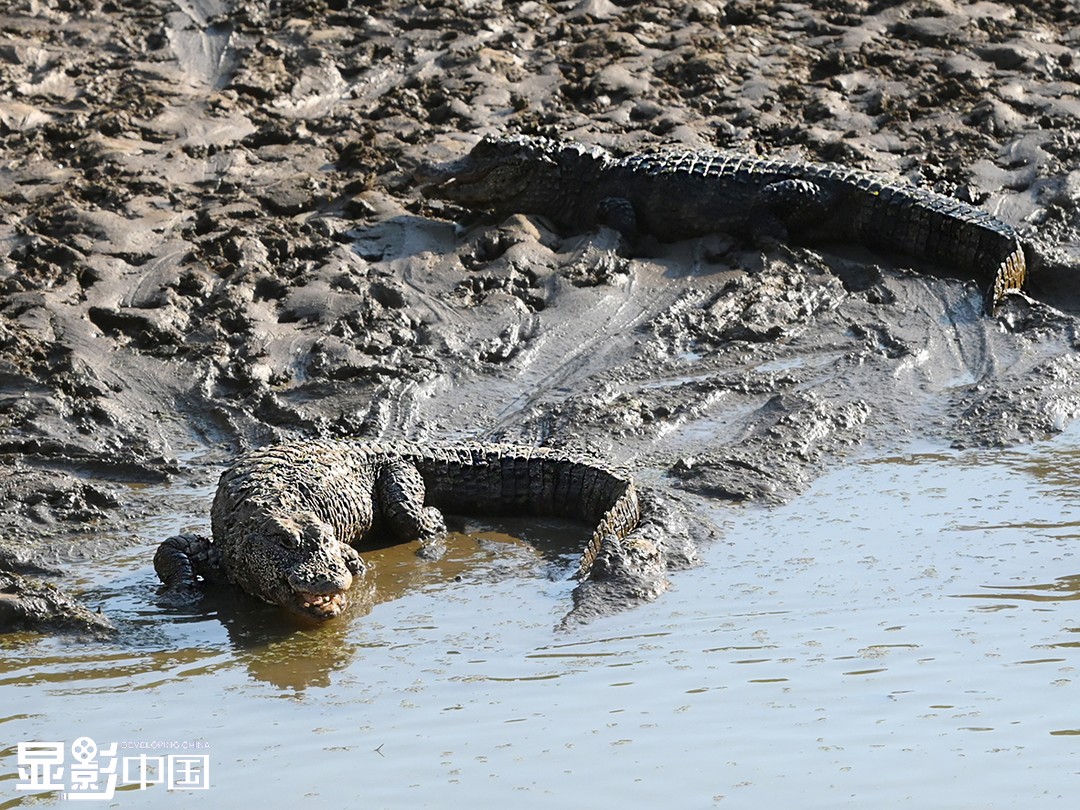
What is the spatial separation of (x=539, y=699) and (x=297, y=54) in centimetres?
798

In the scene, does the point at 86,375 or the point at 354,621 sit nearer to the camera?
the point at 354,621

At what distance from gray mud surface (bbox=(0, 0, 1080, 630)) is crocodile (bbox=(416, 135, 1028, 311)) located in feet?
0.55

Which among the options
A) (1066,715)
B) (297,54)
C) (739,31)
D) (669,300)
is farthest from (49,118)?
(1066,715)

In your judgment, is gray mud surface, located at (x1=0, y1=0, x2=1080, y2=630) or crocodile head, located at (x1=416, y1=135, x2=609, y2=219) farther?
crocodile head, located at (x1=416, y1=135, x2=609, y2=219)

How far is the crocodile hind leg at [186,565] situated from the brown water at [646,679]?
5.2 inches

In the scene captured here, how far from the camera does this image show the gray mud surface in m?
7.74

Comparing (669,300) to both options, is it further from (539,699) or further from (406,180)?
(539,699)

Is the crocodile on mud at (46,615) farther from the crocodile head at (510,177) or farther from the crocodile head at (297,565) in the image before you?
the crocodile head at (510,177)

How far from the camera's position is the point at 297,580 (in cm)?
575

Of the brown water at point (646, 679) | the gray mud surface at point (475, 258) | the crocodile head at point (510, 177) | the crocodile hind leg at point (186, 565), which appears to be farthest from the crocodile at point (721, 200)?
the crocodile hind leg at point (186, 565)

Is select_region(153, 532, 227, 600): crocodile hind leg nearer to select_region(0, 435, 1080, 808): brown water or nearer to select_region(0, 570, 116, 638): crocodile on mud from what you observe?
select_region(0, 435, 1080, 808): brown water

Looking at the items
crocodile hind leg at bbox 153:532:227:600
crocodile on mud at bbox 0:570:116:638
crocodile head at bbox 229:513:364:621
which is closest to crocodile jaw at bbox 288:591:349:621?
crocodile head at bbox 229:513:364:621

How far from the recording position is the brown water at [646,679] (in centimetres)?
432
